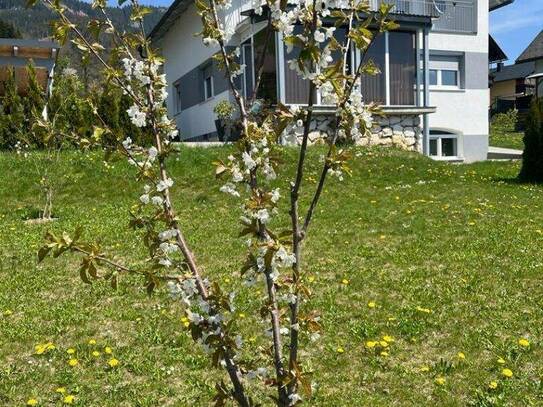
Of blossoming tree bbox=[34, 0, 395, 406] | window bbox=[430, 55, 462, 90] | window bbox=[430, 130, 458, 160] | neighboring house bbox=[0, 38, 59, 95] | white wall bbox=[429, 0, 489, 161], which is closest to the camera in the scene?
blossoming tree bbox=[34, 0, 395, 406]

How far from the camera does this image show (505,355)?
15.4 ft

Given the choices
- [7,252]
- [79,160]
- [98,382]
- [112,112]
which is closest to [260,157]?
[98,382]

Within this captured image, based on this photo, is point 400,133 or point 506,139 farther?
point 506,139

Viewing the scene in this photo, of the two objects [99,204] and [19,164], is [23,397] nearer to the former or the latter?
[99,204]

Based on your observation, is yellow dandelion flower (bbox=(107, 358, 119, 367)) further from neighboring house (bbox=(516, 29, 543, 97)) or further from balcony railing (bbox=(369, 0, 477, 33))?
neighboring house (bbox=(516, 29, 543, 97))

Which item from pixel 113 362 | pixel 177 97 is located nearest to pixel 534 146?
pixel 113 362

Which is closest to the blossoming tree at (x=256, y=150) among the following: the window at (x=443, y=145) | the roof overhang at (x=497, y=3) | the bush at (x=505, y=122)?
the window at (x=443, y=145)

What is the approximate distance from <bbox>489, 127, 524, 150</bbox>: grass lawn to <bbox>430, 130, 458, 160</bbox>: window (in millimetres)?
7630

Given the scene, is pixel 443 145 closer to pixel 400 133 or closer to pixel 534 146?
pixel 400 133

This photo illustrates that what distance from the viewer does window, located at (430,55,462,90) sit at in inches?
897

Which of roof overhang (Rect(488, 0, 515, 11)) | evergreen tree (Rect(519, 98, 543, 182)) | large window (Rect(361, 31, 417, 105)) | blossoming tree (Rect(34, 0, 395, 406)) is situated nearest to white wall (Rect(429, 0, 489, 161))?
large window (Rect(361, 31, 417, 105))

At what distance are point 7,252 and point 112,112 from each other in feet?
31.2

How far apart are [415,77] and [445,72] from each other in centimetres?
435

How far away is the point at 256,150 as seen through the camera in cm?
212
